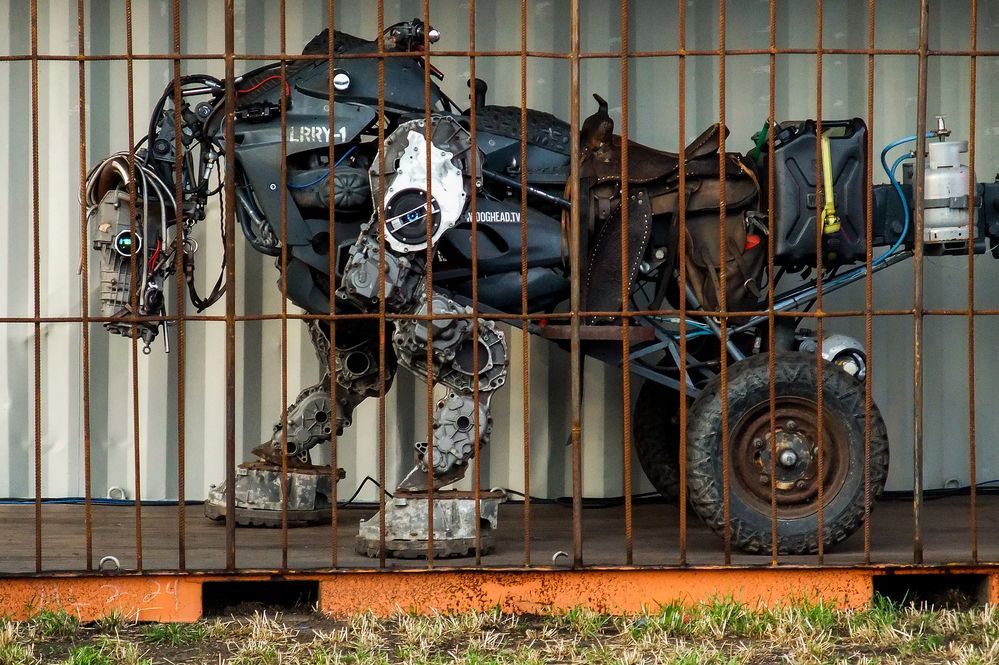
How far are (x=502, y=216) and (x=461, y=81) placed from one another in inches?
74.0

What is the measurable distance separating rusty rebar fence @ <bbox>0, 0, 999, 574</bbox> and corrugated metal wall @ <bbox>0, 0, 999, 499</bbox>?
0.55m

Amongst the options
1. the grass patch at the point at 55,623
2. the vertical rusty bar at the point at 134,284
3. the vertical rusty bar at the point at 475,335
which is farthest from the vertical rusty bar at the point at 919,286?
the grass patch at the point at 55,623

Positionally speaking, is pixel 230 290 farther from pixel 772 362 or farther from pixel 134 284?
pixel 772 362

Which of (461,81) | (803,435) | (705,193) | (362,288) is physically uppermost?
(461,81)

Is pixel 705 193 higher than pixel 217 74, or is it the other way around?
pixel 217 74

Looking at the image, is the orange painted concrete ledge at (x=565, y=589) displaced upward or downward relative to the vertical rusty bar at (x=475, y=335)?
downward

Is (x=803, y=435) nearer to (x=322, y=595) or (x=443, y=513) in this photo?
(x=443, y=513)

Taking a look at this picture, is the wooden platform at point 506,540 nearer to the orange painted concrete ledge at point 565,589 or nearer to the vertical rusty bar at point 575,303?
the orange painted concrete ledge at point 565,589

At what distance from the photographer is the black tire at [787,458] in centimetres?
646

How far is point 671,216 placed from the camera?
7168 mm

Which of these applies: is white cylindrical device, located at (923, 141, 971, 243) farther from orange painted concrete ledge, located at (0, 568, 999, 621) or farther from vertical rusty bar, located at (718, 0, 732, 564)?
orange painted concrete ledge, located at (0, 568, 999, 621)

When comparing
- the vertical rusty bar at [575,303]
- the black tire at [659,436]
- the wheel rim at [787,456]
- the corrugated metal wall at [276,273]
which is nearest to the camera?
the vertical rusty bar at [575,303]

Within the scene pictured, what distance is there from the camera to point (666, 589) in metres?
6.24

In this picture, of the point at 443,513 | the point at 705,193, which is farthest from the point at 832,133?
the point at 443,513
